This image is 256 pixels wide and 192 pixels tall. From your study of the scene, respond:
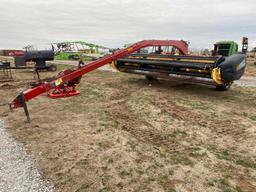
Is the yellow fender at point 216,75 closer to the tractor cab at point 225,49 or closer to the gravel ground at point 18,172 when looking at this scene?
the gravel ground at point 18,172

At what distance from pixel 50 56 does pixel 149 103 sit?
1173cm

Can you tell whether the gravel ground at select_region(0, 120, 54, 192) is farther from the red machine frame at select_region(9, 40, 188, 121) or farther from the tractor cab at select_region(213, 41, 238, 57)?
the tractor cab at select_region(213, 41, 238, 57)

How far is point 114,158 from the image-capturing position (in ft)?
13.4

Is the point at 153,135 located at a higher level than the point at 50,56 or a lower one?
lower

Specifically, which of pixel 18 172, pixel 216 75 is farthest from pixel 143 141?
pixel 216 75

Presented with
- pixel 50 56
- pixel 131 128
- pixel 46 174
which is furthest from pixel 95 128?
pixel 50 56

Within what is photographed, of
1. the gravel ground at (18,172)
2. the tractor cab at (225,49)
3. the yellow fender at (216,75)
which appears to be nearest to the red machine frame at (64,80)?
the gravel ground at (18,172)

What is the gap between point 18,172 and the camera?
3756mm

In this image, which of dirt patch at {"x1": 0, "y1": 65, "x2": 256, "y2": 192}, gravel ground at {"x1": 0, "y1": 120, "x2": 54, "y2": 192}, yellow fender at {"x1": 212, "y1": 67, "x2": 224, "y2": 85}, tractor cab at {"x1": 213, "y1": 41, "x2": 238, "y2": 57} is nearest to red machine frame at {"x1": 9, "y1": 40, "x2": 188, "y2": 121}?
dirt patch at {"x1": 0, "y1": 65, "x2": 256, "y2": 192}

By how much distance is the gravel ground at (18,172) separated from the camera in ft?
11.1

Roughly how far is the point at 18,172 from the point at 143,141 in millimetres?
2320

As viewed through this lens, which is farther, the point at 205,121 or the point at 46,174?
the point at 205,121

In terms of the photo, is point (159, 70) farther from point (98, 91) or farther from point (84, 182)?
point (84, 182)

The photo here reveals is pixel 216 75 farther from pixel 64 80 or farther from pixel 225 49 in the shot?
pixel 225 49
